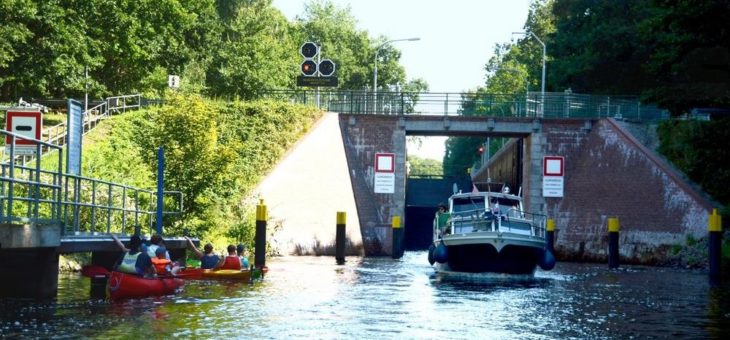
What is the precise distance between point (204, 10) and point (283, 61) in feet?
48.4

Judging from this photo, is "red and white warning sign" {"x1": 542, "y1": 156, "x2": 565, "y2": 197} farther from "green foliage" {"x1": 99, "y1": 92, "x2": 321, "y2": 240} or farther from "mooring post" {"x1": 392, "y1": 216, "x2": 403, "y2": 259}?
"green foliage" {"x1": 99, "y1": 92, "x2": 321, "y2": 240}

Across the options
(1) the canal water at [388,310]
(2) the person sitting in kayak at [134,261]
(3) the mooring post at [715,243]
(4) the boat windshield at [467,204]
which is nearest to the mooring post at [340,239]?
(4) the boat windshield at [467,204]

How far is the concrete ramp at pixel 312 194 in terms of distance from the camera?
172ft

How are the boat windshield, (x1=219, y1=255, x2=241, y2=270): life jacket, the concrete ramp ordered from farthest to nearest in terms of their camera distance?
the concrete ramp → the boat windshield → (x1=219, y1=255, x2=241, y2=270): life jacket

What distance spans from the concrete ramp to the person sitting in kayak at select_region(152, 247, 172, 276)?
70.2 feet

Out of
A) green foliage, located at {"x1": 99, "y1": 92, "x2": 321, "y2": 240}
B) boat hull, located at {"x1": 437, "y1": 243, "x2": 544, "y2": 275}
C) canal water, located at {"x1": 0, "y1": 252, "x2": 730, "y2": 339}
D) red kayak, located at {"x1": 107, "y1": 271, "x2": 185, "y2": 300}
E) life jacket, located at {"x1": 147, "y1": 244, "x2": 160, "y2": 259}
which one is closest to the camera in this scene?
canal water, located at {"x1": 0, "y1": 252, "x2": 730, "y2": 339}

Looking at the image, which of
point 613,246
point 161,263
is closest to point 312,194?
point 613,246

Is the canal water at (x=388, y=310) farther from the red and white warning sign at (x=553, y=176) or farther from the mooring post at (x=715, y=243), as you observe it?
the red and white warning sign at (x=553, y=176)

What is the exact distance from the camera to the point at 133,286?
2620cm

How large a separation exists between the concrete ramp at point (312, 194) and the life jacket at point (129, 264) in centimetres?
2394

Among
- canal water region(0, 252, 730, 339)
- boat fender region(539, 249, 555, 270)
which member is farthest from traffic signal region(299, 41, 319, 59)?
boat fender region(539, 249, 555, 270)

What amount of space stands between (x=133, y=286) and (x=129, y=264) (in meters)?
0.51

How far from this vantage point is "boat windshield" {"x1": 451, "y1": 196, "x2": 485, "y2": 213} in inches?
1631

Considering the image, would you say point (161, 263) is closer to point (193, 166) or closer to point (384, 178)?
point (193, 166)
